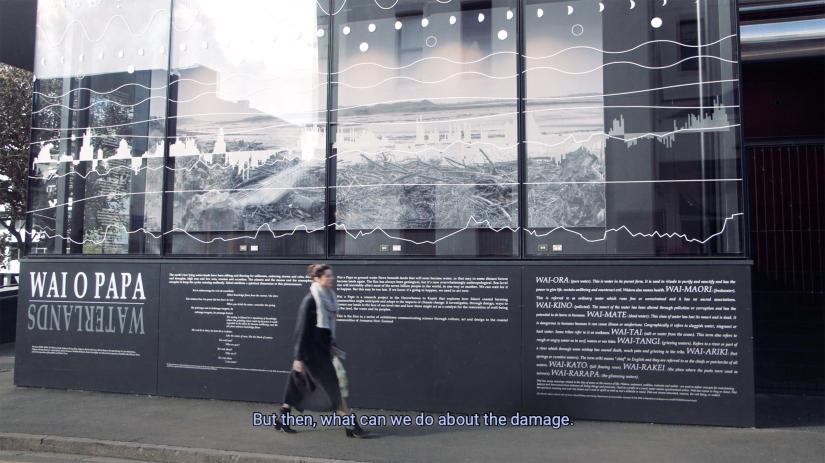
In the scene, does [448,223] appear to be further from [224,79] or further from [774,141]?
[774,141]

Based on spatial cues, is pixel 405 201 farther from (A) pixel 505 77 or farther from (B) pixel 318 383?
(B) pixel 318 383

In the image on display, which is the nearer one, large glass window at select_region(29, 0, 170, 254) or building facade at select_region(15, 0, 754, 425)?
building facade at select_region(15, 0, 754, 425)

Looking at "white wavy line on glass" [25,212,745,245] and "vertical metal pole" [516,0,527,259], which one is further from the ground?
"vertical metal pole" [516,0,527,259]

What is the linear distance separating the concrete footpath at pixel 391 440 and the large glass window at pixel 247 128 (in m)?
2.56

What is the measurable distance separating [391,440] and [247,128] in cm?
521

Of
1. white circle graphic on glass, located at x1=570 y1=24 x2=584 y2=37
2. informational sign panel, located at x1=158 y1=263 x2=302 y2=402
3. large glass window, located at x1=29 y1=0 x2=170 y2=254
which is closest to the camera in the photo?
white circle graphic on glass, located at x1=570 y1=24 x2=584 y2=37

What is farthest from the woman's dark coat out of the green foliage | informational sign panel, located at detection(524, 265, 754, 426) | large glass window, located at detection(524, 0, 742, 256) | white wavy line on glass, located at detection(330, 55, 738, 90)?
the green foliage

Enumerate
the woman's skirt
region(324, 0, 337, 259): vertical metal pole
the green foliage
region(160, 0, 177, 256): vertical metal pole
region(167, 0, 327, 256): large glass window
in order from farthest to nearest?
the green foliage → region(160, 0, 177, 256): vertical metal pole → region(167, 0, 327, 256): large glass window → region(324, 0, 337, 259): vertical metal pole → the woman's skirt

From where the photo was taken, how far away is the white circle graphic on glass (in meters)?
8.95

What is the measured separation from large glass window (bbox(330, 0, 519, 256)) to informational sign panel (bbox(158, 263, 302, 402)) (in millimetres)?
1025

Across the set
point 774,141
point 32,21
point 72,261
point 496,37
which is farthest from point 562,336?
point 32,21

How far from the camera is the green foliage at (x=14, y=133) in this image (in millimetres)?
16562

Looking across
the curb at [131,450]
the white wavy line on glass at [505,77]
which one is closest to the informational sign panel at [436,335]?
the curb at [131,450]

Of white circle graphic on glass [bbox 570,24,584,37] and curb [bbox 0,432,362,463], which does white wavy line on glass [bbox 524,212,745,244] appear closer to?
white circle graphic on glass [bbox 570,24,584,37]
